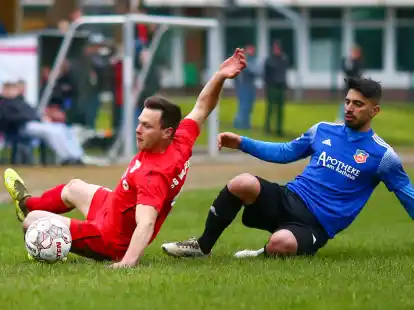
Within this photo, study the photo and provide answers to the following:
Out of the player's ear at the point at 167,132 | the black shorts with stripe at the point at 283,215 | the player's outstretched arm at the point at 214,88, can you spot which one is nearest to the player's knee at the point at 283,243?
the black shorts with stripe at the point at 283,215

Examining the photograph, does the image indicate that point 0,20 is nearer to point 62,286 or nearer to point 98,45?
point 98,45

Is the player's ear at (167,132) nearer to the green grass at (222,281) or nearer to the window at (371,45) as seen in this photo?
the green grass at (222,281)

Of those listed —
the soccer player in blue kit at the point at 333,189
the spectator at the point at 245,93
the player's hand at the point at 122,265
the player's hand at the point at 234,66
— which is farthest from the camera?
the spectator at the point at 245,93

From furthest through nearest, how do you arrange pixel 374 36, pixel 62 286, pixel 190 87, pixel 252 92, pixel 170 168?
pixel 374 36, pixel 252 92, pixel 190 87, pixel 170 168, pixel 62 286

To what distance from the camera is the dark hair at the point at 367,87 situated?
9023 millimetres

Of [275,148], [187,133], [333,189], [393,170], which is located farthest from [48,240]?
[393,170]

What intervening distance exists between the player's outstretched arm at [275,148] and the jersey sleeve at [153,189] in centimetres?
97

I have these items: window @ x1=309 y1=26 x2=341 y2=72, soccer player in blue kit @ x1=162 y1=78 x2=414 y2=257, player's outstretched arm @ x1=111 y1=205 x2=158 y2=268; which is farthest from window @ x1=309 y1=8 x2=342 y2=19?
player's outstretched arm @ x1=111 y1=205 x2=158 y2=268

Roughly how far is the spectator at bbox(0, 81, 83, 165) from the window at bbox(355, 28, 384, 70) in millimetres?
27494

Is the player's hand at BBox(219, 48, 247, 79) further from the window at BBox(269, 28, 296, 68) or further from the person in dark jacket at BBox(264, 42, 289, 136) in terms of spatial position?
the window at BBox(269, 28, 296, 68)

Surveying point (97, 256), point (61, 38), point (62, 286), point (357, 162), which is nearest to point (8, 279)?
point (62, 286)

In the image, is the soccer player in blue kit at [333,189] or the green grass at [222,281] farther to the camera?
the soccer player in blue kit at [333,189]

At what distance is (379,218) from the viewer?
13.1 meters

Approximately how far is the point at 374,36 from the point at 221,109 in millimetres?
18334
